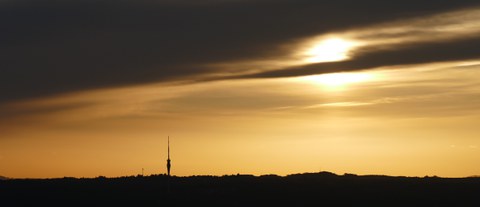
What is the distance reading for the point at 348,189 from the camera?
8094cm

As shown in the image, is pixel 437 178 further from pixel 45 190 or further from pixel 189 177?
pixel 45 190

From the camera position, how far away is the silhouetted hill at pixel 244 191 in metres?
75.6

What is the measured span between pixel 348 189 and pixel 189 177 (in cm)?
1604

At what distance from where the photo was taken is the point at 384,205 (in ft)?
244

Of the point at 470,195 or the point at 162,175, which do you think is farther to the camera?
the point at 162,175

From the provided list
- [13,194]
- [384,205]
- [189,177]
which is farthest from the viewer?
[189,177]

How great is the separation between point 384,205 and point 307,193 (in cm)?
721

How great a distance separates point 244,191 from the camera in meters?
79.2

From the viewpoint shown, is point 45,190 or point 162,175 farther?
point 162,175

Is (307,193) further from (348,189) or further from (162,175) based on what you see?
(162,175)

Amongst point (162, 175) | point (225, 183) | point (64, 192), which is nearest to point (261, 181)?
point (225, 183)

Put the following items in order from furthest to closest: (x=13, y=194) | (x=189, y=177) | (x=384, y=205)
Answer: (x=189, y=177) < (x=13, y=194) < (x=384, y=205)

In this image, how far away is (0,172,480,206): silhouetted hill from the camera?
75625 millimetres

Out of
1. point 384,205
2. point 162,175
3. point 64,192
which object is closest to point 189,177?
point 162,175
